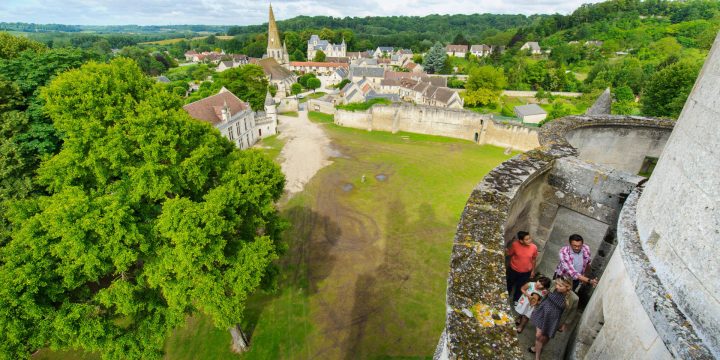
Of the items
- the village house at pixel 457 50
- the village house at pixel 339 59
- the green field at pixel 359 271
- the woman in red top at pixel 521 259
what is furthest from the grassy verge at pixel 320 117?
the village house at pixel 457 50

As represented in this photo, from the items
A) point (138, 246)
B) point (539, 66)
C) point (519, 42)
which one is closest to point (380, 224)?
point (138, 246)

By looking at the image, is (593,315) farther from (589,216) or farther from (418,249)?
(418,249)

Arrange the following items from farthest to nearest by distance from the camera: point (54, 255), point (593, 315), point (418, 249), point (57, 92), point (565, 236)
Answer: point (418, 249), point (57, 92), point (54, 255), point (565, 236), point (593, 315)

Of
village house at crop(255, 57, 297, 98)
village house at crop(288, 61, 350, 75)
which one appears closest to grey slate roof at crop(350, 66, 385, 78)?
village house at crop(255, 57, 297, 98)

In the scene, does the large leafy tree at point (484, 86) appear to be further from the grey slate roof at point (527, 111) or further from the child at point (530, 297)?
the child at point (530, 297)

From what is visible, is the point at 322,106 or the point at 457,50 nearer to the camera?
the point at 322,106

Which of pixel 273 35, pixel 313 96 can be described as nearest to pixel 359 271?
pixel 313 96

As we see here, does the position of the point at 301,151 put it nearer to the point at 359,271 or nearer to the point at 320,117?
the point at 320,117
